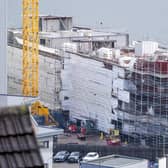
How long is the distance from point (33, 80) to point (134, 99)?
153cm

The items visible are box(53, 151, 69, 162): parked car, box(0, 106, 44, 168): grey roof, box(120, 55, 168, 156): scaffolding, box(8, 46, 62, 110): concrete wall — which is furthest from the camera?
box(8, 46, 62, 110): concrete wall

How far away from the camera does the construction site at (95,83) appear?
9.61 m

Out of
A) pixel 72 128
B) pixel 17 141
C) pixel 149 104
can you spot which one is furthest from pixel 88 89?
pixel 17 141

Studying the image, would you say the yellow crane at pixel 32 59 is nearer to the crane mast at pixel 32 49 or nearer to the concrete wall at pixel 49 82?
the crane mast at pixel 32 49

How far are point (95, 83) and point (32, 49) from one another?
38.0 inches

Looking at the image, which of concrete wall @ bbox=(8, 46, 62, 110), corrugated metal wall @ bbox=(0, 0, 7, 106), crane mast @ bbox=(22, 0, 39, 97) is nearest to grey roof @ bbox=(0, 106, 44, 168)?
corrugated metal wall @ bbox=(0, 0, 7, 106)

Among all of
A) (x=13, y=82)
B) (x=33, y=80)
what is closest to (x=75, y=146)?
(x=33, y=80)

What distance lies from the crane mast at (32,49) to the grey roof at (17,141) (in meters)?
9.73

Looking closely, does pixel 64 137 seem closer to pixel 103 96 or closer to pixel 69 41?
pixel 103 96

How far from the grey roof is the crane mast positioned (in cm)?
973

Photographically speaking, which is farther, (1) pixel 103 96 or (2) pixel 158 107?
(1) pixel 103 96

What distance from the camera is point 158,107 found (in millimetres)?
9602

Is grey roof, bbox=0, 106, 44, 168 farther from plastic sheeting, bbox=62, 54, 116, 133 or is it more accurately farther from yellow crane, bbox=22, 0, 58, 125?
yellow crane, bbox=22, 0, 58, 125

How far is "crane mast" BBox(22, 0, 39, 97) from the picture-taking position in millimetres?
10594
